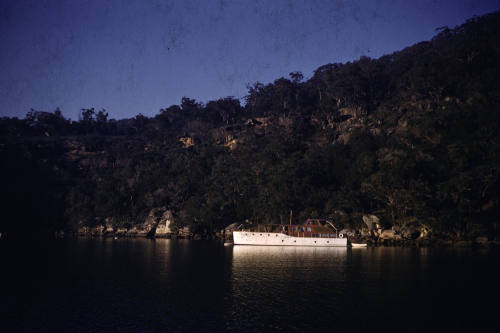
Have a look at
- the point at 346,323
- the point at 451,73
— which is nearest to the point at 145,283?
the point at 346,323

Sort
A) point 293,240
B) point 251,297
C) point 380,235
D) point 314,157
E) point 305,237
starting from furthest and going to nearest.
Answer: point 314,157, point 380,235, point 305,237, point 293,240, point 251,297

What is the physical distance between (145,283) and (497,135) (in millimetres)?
73767

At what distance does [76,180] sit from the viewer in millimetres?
151625

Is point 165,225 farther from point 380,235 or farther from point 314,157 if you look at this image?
point 380,235

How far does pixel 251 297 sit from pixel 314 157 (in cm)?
8580

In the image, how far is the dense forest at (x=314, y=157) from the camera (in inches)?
3083

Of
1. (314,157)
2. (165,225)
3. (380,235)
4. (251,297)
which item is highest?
(314,157)

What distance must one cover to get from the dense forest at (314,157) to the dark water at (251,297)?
34133 millimetres

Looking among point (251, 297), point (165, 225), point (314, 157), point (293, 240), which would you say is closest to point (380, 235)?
point (293, 240)

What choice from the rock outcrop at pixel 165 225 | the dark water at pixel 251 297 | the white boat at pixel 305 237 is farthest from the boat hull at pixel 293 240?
the rock outcrop at pixel 165 225

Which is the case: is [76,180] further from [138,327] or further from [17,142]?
[138,327]

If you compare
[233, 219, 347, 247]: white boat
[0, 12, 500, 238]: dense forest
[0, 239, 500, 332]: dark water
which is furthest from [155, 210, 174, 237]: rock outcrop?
[0, 239, 500, 332]: dark water

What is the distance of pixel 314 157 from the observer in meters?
112

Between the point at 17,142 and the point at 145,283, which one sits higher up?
the point at 17,142
